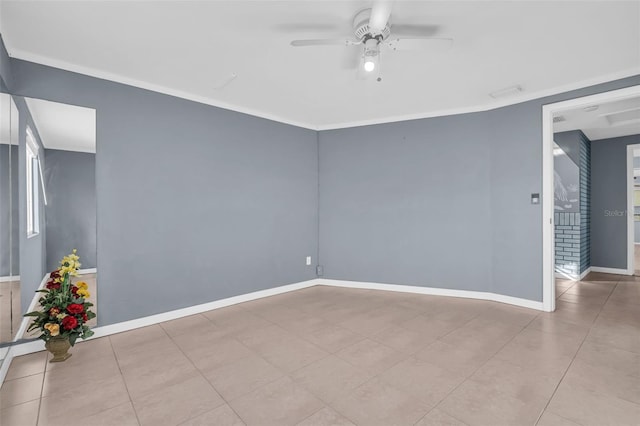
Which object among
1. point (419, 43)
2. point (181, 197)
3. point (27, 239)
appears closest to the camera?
point (419, 43)

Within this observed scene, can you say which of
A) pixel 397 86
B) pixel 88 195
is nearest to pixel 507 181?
pixel 397 86

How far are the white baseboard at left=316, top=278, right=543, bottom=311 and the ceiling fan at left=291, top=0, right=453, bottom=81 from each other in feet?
10.1

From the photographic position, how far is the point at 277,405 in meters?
1.87

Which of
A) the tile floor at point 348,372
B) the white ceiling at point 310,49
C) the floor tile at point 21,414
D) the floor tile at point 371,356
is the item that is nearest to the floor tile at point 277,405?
the tile floor at point 348,372

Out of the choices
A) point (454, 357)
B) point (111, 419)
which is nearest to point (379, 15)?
point (454, 357)

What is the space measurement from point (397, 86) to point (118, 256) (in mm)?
3396

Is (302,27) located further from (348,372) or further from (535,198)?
(535,198)

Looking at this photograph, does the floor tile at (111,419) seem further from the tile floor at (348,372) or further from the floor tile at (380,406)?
the floor tile at (380,406)

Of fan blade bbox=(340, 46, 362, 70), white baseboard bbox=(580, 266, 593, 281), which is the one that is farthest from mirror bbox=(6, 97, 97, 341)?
white baseboard bbox=(580, 266, 593, 281)

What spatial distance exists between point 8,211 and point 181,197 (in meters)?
1.39

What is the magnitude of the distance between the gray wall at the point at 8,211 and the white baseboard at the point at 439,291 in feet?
11.5

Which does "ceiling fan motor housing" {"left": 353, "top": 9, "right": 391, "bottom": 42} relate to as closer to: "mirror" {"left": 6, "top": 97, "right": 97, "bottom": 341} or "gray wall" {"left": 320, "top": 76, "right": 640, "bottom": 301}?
"gray wall" {"left": 320, "top": 76, "right": 640, "bottom": 301}

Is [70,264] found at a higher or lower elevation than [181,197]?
lower

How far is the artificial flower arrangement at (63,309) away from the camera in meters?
2.40
